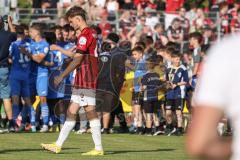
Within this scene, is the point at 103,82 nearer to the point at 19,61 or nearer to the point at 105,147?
the point at 19,61

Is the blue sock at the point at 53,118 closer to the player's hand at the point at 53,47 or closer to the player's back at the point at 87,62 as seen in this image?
the player's hand at the point at 53,47

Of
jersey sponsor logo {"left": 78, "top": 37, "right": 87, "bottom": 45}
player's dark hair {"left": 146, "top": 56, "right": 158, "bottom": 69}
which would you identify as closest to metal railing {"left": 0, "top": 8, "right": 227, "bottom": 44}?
player's dark hair {"left": 146, "top": 56, "right": 158, "bottom": 69}

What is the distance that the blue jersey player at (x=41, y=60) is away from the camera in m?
16.6

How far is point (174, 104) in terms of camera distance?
1694cm

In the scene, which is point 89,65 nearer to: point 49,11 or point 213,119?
point 213,119

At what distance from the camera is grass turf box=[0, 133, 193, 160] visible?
11705mm

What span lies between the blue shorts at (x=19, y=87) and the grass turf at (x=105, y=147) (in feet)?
3.44

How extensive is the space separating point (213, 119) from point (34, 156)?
8.71m

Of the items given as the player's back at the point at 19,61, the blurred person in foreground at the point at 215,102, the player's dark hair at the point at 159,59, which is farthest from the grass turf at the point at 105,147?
the blurred person in foreground at the point at 215,102

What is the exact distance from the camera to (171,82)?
1667 centimetres

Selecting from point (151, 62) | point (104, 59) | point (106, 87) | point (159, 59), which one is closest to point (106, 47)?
point (104, 59)

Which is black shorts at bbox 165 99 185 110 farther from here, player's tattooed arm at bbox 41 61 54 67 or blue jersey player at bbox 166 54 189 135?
player's tattooed arm at bbox 41 61 54 67

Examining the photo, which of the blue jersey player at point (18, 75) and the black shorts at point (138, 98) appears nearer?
the blue jersey player at point (18, 75)

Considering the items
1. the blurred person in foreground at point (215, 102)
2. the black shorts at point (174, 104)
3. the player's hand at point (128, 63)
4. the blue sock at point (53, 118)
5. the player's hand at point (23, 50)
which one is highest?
the blurred person in foreground at point (215, 102)
